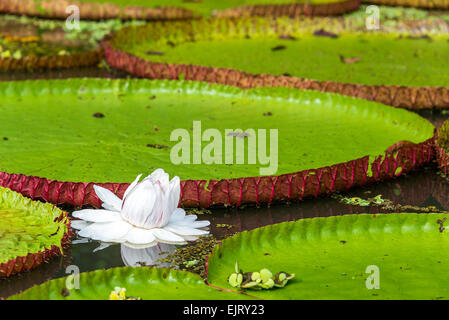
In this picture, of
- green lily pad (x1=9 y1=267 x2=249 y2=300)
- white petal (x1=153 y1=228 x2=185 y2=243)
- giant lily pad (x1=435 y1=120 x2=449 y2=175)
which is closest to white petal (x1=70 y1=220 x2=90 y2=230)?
white petal (x1=153 y1=228 x2=185 y2=243)

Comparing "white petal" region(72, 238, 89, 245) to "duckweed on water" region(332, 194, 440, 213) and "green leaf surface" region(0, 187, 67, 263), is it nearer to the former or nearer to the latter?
"green leaf surface" region(0, 187, 67, 263)

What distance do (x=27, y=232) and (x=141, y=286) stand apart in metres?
0.53

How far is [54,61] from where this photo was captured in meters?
5.02

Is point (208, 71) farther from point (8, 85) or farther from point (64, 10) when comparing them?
point (64, 10)

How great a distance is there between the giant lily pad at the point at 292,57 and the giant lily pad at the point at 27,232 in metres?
1.87

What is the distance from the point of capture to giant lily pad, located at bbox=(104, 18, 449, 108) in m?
4.23

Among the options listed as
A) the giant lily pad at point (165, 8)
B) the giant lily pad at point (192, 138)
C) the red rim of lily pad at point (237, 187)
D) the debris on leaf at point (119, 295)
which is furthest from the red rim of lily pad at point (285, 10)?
the debris on leaf at point (119, 295)

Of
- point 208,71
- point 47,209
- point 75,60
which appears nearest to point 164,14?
point 75,60

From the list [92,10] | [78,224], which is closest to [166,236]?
[78,224]

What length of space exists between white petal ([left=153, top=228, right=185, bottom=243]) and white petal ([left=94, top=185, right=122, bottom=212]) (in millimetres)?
180

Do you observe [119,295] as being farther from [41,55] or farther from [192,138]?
[41,55]

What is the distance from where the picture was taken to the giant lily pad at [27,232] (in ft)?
7.76
